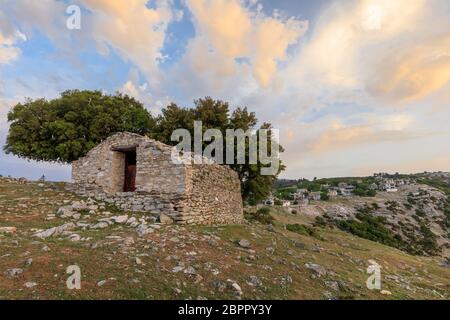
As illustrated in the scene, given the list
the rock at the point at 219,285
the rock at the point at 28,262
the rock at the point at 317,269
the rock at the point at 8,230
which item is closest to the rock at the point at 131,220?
the rock at the point at 8,230

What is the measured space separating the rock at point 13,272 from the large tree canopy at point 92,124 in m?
18.9

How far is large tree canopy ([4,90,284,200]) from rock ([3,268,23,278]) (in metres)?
18.9

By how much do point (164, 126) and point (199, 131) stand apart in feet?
11.4

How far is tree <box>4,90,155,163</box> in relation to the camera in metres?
25.5

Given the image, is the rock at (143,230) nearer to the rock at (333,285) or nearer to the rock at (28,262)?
the rock at (28,262)

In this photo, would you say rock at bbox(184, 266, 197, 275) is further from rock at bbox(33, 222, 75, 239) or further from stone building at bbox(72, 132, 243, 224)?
stone building at bbox(72, 132, 243, 224)

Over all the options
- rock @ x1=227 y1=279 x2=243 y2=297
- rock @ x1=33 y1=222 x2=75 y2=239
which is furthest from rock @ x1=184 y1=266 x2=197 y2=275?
rock @ x1=33 y1=222 x2=75 y2=239

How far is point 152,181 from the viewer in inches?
578

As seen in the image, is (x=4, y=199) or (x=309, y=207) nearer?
(x=4, y=199)

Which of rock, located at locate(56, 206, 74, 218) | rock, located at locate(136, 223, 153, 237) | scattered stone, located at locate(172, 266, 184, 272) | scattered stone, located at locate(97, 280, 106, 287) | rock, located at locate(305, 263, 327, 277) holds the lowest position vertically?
rock, located at locate(305, 263, 327, 277)

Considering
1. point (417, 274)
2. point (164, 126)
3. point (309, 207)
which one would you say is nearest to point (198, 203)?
point (417, 274)

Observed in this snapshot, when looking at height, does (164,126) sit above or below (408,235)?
above

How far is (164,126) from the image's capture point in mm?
26406
